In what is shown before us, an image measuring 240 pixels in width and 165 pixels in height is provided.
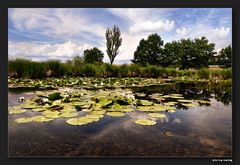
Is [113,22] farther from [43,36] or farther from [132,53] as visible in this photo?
[43,36]

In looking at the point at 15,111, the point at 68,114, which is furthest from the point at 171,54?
the point at 15,111

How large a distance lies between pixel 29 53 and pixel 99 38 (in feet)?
3.63

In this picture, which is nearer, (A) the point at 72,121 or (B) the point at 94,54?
(A) the point at 72,121

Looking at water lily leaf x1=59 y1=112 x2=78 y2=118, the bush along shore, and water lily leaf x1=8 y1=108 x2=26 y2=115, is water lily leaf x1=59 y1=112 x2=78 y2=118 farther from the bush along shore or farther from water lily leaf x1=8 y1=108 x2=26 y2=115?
the bush along shore

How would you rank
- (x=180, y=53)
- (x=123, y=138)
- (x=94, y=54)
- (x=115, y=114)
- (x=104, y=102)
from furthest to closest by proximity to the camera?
1. (x=180, y=53)
2. (x=94, y=54)
3. (x=104, y=102)
4. (x=115, y=114)
5. (x=123, y=138)

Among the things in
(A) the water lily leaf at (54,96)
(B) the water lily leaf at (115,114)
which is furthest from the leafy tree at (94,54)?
(B) the water lily leaf at (115,114)

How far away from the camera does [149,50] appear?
442cm

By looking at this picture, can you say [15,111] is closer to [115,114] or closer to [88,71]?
[115,114]

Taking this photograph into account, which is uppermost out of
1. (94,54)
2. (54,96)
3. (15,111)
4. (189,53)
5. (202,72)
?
(189,53)

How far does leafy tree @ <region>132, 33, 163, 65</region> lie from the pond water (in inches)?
53.8

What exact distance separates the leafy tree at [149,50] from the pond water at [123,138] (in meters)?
1.37

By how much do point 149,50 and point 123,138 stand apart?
2261 millimetres

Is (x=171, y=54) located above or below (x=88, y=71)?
above

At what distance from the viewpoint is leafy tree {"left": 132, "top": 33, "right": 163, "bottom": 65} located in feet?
13.0
